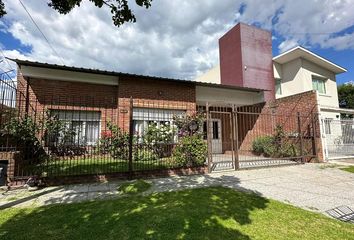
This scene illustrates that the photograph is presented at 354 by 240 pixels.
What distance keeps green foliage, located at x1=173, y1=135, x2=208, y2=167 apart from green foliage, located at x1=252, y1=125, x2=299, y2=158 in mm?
5865

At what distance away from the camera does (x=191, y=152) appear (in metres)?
7.54

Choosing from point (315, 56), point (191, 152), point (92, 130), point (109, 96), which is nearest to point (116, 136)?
point (92, 130)

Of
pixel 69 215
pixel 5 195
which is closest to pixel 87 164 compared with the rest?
pixel 5 195

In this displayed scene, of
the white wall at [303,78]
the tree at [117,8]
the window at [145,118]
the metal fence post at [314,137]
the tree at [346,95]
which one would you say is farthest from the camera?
the tree at [346,95]

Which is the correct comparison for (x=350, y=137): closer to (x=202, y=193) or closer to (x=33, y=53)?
(x=202, y=193)

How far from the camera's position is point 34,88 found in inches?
356

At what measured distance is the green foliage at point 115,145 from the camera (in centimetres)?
891

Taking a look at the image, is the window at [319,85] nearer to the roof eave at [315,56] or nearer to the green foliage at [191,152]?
the roof eave at [315,56]

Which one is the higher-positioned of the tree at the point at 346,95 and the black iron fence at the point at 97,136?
the tree at the point at 346,95

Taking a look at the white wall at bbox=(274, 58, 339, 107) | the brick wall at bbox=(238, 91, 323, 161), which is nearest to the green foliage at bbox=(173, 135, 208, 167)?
the brick wall at bbox=(238, 91, 323, 161)

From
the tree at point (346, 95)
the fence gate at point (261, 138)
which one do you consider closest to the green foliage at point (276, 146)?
the fence gate at point (261, 138)

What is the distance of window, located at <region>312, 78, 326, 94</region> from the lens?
53.4 feet

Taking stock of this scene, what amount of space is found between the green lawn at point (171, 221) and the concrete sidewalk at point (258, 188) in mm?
591

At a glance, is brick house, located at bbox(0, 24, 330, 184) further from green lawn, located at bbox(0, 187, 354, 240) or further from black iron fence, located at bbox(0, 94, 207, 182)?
green lawn, located at bbox(0, 187, 354, 240)
